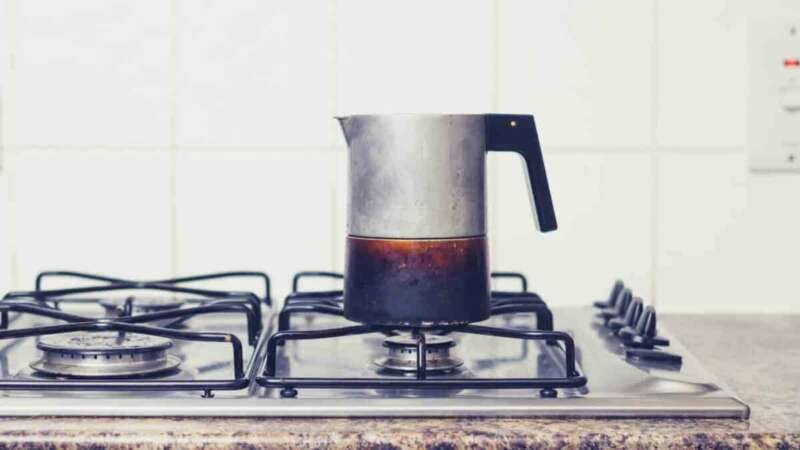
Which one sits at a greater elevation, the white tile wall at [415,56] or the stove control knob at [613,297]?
the white tile wall at [415,56]

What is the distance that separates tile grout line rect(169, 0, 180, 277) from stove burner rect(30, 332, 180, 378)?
398 mm

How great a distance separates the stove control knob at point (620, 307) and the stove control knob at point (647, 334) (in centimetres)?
10

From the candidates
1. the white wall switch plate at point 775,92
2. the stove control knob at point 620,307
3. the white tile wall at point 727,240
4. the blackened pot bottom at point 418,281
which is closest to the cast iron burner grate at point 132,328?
the blackened pot bottom at point 418,281

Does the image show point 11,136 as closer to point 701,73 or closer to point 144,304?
point 144,304

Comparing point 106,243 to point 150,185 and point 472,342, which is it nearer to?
point 150,185

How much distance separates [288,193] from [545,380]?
56 cm

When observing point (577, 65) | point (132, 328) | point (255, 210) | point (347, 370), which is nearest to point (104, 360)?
point (132, 328)

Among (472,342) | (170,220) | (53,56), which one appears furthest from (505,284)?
(53,56)

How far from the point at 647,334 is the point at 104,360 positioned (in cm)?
48

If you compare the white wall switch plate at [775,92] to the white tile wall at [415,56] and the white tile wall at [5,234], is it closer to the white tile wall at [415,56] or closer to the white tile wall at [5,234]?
the white tile wall at [415,56]

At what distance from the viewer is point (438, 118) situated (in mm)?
827

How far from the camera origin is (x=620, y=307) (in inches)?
43.5

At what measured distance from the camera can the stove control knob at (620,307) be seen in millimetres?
1094

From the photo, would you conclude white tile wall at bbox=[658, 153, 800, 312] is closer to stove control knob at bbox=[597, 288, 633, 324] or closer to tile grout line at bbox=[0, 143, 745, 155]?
tile grout line at bbox=[0, 143, 745, 155]
